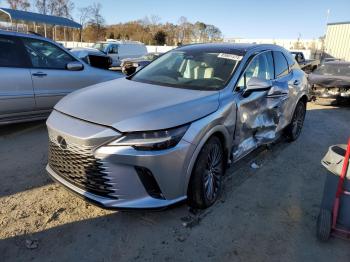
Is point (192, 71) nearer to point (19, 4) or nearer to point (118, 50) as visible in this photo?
point (118, 50)

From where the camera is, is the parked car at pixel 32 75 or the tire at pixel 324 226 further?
the parked car at pixel 32 75

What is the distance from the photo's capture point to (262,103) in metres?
4.30

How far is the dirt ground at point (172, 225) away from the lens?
9.18 feet

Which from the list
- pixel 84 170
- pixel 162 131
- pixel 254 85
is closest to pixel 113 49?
pixel 254 85

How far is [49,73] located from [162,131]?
3.76 m

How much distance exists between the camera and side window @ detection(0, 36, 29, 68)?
5255mm

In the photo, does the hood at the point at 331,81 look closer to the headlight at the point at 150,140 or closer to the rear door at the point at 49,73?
the rear door at the point at 49,73

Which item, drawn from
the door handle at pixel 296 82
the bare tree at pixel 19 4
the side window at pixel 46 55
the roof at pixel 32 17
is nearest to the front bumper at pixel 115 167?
the side window at pixel 46 55

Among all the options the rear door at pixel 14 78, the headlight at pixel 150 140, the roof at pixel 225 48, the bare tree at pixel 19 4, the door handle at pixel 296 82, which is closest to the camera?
the headlight at pixel 150 140

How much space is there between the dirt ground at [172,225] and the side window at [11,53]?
1750mm

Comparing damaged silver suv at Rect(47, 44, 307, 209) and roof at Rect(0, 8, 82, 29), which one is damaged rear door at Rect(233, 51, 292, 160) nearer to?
damaged silver suv at Rect(47, 44, 307, 209)

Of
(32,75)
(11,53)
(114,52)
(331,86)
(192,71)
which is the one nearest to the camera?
(192,71)

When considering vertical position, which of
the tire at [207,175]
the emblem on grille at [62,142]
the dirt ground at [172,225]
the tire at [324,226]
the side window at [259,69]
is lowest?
the dirt ground at [172,225]

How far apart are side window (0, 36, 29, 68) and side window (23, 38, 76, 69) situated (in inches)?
5.4
